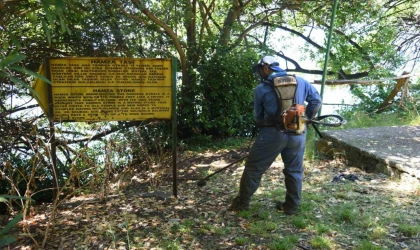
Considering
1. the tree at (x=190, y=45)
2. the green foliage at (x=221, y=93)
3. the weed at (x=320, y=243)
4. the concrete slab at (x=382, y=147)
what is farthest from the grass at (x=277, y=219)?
the green foliage at (x=221, y=93)

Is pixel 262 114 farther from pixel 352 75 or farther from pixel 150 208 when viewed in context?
pixel 352 75

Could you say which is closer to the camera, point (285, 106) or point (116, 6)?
point (285, 106)

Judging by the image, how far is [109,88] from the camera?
14.4 ft

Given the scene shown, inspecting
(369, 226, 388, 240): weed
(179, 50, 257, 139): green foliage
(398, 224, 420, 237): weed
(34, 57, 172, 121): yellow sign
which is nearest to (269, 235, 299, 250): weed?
(369, 226, 388, 240): weed

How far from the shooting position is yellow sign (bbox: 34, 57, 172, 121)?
4.29 m

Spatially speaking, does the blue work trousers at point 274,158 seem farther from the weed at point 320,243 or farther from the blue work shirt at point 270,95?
the weed at point 320,243

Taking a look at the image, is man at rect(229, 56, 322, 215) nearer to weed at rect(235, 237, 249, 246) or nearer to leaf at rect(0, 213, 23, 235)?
weed at rect(235, 237, 249, 246)

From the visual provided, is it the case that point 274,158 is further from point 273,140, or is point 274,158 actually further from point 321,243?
point 321,243

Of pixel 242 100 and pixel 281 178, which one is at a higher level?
pixel 242 100

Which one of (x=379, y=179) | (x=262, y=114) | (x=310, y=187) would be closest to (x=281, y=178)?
(x=310, y=187)

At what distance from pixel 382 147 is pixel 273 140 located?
300cm

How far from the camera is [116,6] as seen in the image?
6.53 meters

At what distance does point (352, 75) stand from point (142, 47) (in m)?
9.54

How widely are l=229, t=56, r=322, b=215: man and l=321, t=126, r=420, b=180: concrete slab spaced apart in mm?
1950
